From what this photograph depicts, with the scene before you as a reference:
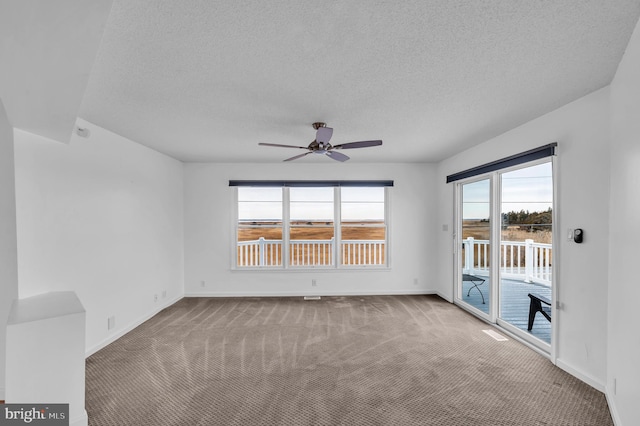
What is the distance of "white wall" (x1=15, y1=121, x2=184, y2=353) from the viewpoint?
7.96 ft

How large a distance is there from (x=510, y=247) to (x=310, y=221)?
10.8ft

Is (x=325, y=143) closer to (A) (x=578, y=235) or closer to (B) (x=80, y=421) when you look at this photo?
(A) (x=578, y=235)

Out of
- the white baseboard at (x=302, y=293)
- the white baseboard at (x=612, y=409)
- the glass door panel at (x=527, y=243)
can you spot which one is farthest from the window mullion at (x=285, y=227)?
the white baseboard at (x=612, y=409)

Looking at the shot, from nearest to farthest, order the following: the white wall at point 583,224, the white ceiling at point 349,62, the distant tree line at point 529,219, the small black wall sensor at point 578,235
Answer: the white ceiling at point 349,62
the white wall at point 583,224
the small black wall sensor at point 578,235
the distant tree line at point 529,219

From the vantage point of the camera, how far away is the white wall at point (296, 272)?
524cm

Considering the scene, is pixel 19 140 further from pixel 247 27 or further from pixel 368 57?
pixel 368 57

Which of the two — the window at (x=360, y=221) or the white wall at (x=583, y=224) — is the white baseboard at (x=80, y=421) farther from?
the window at (x=360, y=221)

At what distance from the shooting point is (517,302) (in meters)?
4.24

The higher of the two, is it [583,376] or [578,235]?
[578,235]

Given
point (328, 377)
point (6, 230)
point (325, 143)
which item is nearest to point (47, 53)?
point (6, 230)

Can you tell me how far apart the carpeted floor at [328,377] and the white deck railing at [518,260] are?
0.94 metres

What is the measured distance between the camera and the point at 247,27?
1538mm

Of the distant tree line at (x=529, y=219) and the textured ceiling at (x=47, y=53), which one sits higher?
the textured ceiling at (x=47, y=53)

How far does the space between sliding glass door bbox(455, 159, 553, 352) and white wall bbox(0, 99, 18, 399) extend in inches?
186
